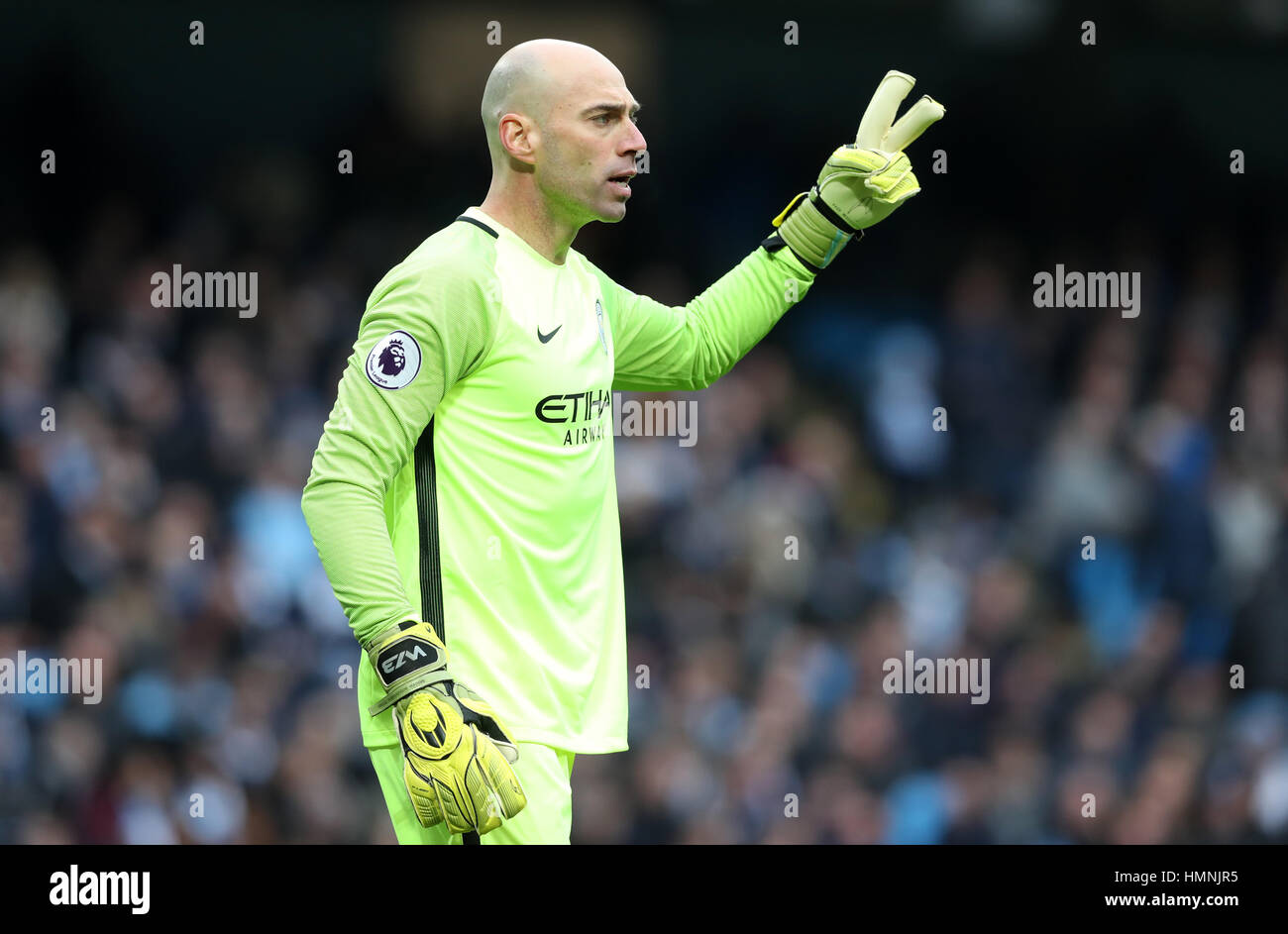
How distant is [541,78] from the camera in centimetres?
357

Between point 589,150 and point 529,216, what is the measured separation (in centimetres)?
18

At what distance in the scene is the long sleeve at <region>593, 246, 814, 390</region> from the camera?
3.97m

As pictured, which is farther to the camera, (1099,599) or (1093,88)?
(1093,88)

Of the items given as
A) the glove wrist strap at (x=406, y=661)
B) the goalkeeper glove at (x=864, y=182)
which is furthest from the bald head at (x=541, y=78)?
the glove wrist strap at (x=406, y=661)

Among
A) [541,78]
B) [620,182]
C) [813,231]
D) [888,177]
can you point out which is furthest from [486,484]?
[888,177]

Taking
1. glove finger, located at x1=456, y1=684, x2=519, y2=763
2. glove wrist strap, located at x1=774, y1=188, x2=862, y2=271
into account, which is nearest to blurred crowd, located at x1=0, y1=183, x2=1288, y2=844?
glove wrist strap, located at x1=774, y1=188, x2=862, y2=271

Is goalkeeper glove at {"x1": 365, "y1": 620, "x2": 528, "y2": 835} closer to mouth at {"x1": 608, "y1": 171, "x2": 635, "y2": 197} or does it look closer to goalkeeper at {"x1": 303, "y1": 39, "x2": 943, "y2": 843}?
goalkeeper at {"x1": 303, "y1": 39, "x2": 943, "y2": 843}

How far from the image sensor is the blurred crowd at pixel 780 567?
295 inches

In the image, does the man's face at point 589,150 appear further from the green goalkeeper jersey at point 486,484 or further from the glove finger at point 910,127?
the glove finger at point 910,127

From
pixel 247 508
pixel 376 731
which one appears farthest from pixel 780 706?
pixel 376 731

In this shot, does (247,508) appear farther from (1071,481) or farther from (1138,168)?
(1138,168)

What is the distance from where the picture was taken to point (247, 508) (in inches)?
312

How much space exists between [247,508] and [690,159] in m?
3.20

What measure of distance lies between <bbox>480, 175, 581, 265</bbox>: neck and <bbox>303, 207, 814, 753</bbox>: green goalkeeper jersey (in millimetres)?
28
